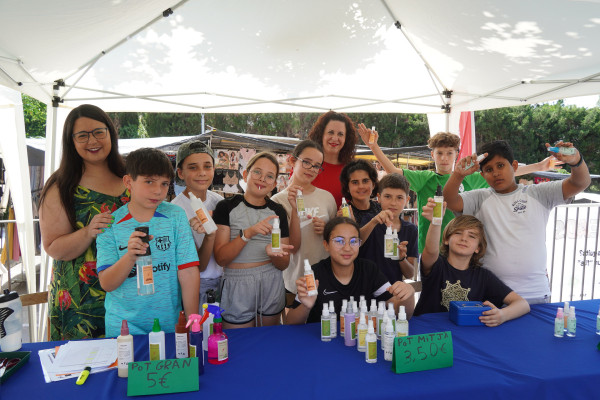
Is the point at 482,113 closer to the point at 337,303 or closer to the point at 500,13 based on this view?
the point at 500,13

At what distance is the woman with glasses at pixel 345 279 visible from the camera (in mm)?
2219

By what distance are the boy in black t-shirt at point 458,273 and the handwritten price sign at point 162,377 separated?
1.66 m

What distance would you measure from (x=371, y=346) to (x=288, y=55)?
4.06 metres

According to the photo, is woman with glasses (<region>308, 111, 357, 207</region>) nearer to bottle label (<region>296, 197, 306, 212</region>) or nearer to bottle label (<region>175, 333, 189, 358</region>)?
bottle label (<region>296, 197, 306, 212</region>)

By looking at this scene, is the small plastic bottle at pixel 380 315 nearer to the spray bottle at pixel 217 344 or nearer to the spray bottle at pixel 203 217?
the spray bottle at pixel 217 344

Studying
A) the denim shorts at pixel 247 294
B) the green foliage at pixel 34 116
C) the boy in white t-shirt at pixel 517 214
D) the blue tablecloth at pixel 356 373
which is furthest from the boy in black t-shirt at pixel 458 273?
the green foliage at pixel 34 116

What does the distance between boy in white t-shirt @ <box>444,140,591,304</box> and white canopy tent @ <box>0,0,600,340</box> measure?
55.7 inches

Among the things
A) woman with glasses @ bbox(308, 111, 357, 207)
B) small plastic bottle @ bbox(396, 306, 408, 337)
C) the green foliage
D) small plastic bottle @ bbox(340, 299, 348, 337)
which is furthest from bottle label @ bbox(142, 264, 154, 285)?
the green foliage

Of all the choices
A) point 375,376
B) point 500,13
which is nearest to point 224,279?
point 375,376

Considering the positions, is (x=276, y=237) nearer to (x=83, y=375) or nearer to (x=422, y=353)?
(x=422, y=353)

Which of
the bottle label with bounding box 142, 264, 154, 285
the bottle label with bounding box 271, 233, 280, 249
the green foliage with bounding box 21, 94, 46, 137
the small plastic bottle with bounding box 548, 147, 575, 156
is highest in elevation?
the green foliage with bounding box 21, 94, 46, 137

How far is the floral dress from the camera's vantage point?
2.16 meters

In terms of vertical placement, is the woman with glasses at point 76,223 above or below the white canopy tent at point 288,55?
below

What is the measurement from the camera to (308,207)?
2.91 metres
